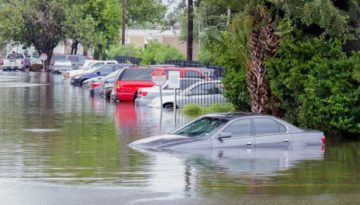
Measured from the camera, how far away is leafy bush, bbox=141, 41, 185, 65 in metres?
64.2

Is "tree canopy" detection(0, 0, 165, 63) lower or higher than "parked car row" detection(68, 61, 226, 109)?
higher

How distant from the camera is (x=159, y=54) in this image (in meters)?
64.5

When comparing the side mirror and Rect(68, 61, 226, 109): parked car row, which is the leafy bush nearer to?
Rect(68, 61, 226, 109): parked car row

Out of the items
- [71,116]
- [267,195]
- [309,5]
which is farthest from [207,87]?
[267,195]

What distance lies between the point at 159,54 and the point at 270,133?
138 feet

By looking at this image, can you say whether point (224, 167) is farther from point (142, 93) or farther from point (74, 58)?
point (74, 58)

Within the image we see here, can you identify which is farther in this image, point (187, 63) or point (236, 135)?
point (187, 63)

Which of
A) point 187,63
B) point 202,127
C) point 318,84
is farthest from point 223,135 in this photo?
point 187,63

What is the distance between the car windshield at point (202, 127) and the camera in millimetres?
22416

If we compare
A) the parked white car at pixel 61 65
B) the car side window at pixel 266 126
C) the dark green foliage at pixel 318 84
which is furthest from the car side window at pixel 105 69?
the car side window at pixel 266 126

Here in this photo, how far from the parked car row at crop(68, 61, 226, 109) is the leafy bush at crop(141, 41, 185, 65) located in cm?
1147

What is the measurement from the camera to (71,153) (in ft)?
74.7

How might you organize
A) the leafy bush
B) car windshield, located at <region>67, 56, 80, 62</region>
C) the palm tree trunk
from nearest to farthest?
the palm tree trunk → the leafy bush → car windshield, located at <region>67, 56, 80, 62</region>

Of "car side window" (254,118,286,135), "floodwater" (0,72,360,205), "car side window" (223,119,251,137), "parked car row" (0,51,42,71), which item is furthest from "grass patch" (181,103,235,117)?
"parked car row" (0,51,42,71)
